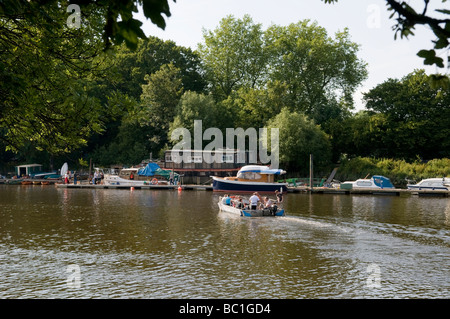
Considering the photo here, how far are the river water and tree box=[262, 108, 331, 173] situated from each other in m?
30.5

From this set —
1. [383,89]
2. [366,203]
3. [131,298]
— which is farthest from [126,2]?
[383,89]

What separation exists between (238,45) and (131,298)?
282 ft

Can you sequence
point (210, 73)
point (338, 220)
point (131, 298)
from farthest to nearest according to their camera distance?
point (210, 73)
point (338, 220)
point (131, 298)

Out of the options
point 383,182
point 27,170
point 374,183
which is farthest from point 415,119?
point 27,170

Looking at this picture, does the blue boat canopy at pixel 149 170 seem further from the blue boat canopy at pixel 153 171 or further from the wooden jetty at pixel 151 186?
the wooden jetty at pixel 151 186

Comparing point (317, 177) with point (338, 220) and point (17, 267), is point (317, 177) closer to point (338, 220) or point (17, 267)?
point (338, 220)

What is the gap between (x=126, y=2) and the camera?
4078mm

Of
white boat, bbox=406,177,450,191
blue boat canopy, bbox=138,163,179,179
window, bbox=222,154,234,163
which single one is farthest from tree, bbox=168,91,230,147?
white boat, bbox=406,177,450,191

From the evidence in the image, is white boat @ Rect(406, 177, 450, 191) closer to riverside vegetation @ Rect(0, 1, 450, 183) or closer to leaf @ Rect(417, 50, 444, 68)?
riverside vegetation @ Rect(0, 1, 450, 183)

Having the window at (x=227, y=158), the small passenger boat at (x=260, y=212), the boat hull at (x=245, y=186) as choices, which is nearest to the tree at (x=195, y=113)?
the window at (x=227, y=158)

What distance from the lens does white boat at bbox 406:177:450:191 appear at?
197 ft

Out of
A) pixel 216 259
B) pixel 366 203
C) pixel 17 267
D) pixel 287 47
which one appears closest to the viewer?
pixel 17 267

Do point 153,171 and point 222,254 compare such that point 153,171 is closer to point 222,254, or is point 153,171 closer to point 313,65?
point 313,65

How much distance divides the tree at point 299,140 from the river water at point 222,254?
3053cm
